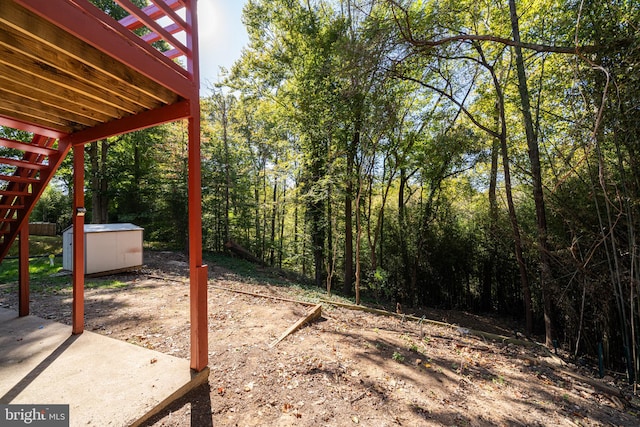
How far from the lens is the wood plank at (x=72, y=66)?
4.09ft

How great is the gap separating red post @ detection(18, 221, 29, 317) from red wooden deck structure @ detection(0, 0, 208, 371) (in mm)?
15

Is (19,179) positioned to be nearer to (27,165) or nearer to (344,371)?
(27,165)

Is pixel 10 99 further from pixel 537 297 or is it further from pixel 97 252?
pixel 537 297

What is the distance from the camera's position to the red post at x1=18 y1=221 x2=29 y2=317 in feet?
9.41

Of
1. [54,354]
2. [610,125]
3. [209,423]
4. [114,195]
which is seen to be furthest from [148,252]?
[610,125]

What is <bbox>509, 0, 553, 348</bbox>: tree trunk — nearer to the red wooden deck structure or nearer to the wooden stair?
the red wooden deck structure

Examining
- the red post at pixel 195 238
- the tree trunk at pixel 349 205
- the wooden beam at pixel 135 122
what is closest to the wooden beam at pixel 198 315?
the red post at pixel 195 238

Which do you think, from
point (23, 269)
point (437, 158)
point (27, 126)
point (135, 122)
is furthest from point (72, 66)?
point (437, 158)

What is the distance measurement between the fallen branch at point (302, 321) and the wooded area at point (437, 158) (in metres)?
1.87

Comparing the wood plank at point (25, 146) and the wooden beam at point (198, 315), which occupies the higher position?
the wood plank at point (25, 146)

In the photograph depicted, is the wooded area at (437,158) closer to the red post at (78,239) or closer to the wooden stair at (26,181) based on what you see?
the red post at (78,239)

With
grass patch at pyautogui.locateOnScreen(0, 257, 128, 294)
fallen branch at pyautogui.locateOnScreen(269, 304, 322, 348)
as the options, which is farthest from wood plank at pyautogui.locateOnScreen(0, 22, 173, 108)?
grass patch at pyautogui.locateOnScreen(0, 257, 128, 294)

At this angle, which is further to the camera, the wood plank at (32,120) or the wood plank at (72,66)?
the wood plank at (32,120)

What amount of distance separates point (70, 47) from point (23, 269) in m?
3.09
